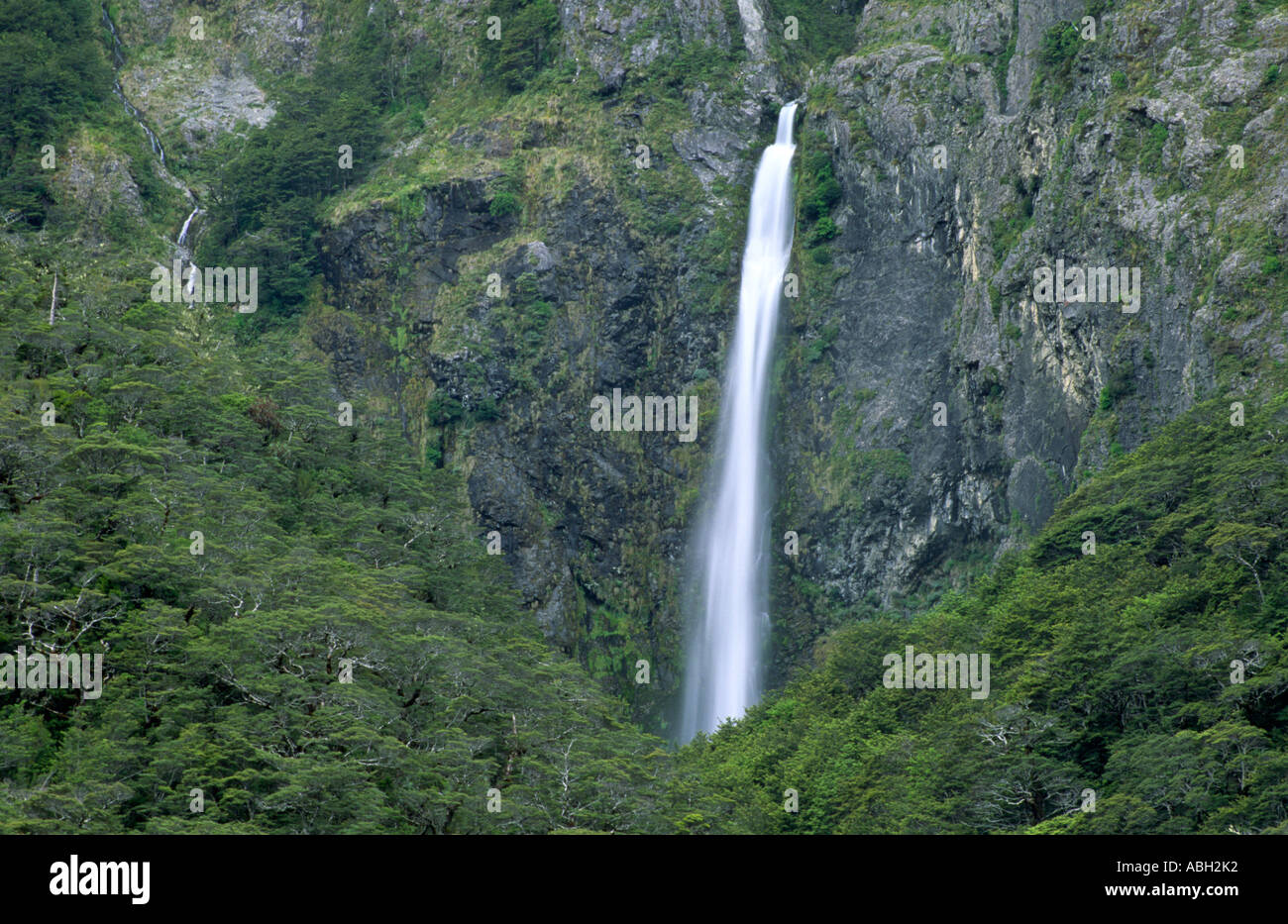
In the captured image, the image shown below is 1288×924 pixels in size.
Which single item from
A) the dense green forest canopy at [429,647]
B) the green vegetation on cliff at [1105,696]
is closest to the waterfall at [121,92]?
the dense green forest canopy at [429,647]

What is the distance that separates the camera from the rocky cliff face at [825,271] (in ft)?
144

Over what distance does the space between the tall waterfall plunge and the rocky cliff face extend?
84 centimetres

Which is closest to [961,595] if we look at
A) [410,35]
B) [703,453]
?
[703,453]

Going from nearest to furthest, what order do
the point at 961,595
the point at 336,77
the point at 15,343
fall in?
1. the point at 15,343
2. the point at 961,595
3. the point at 336,77

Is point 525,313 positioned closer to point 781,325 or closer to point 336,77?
point 781,325

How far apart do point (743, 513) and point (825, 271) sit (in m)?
9.91

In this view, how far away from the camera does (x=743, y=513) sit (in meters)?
56.3

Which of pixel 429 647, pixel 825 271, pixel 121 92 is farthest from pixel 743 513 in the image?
pixel 121 92

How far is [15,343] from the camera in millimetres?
40094

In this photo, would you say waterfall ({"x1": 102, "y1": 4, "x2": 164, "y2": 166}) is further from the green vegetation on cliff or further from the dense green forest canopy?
the green vegetation on cliff

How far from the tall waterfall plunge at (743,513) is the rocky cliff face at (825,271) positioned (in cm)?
84

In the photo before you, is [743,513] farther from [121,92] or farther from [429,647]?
[121,92]

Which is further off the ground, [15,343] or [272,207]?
[272,207]

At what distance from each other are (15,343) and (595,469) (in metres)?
24.6
